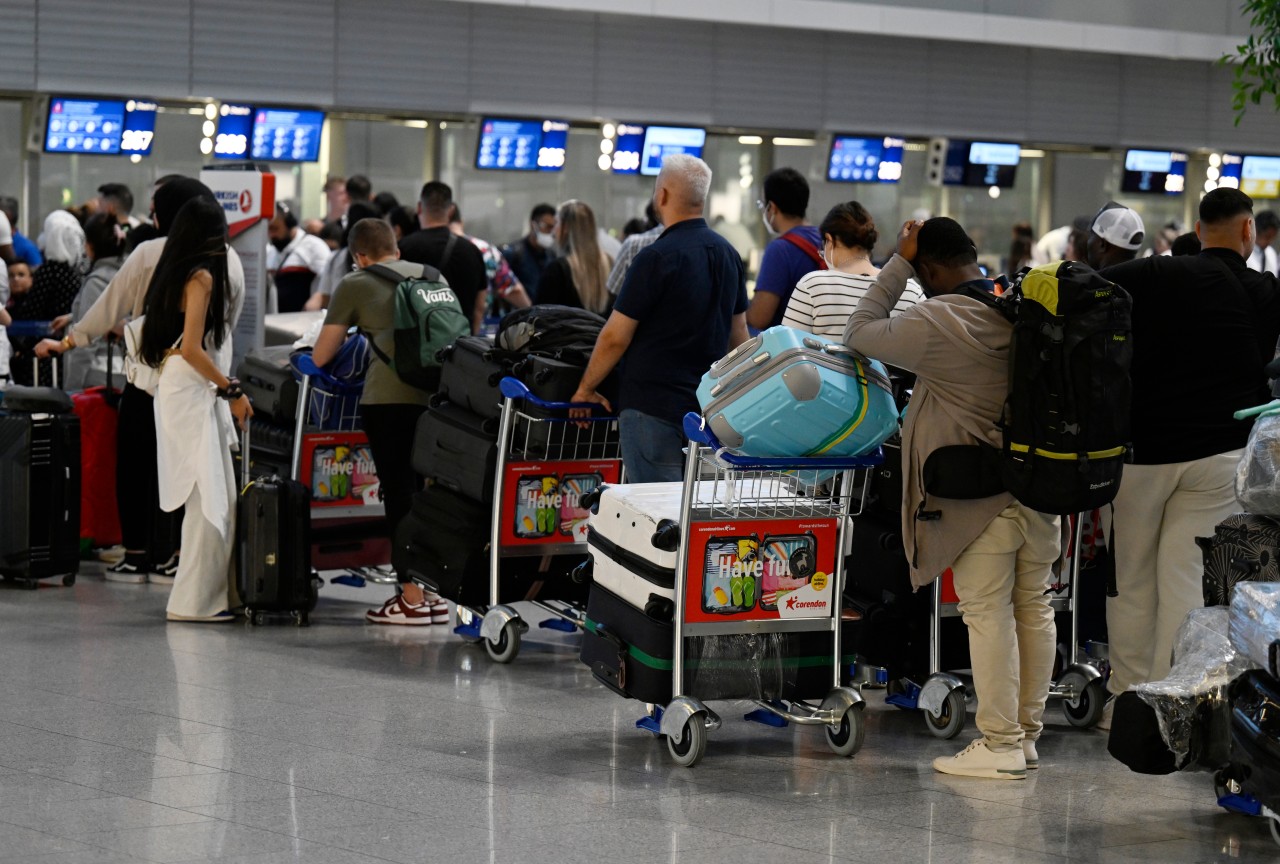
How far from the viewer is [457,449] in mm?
6855

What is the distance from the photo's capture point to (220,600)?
7484mm

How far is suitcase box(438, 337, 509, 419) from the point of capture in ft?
21.9

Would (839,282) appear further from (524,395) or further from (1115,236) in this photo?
(524,395)

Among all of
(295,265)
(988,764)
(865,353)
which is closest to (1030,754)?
(988,764)

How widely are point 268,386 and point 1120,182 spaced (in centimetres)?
1453

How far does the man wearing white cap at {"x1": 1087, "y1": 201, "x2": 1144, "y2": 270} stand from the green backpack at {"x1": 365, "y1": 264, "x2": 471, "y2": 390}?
250 centimetres

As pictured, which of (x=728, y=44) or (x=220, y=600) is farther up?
(x=728, y=44)

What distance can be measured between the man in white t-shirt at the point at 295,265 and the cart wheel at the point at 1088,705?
23.5 ft

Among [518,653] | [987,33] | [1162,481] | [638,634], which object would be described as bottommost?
[518,653]

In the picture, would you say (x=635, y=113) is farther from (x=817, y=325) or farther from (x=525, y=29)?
(x=817, y=325)

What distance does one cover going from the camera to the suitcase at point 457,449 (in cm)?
670

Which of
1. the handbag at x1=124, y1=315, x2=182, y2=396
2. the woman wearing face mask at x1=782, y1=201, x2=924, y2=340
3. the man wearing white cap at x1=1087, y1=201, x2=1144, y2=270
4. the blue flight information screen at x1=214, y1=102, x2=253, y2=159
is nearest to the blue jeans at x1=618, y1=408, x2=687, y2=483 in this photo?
the woman wearing face mask at x1=782, y1=201, x2=924, y2=340

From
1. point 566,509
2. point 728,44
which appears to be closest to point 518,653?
point 566,509

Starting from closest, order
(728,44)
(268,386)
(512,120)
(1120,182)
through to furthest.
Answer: (268,386) → (512,120) → (728,44) → (1120,182)
